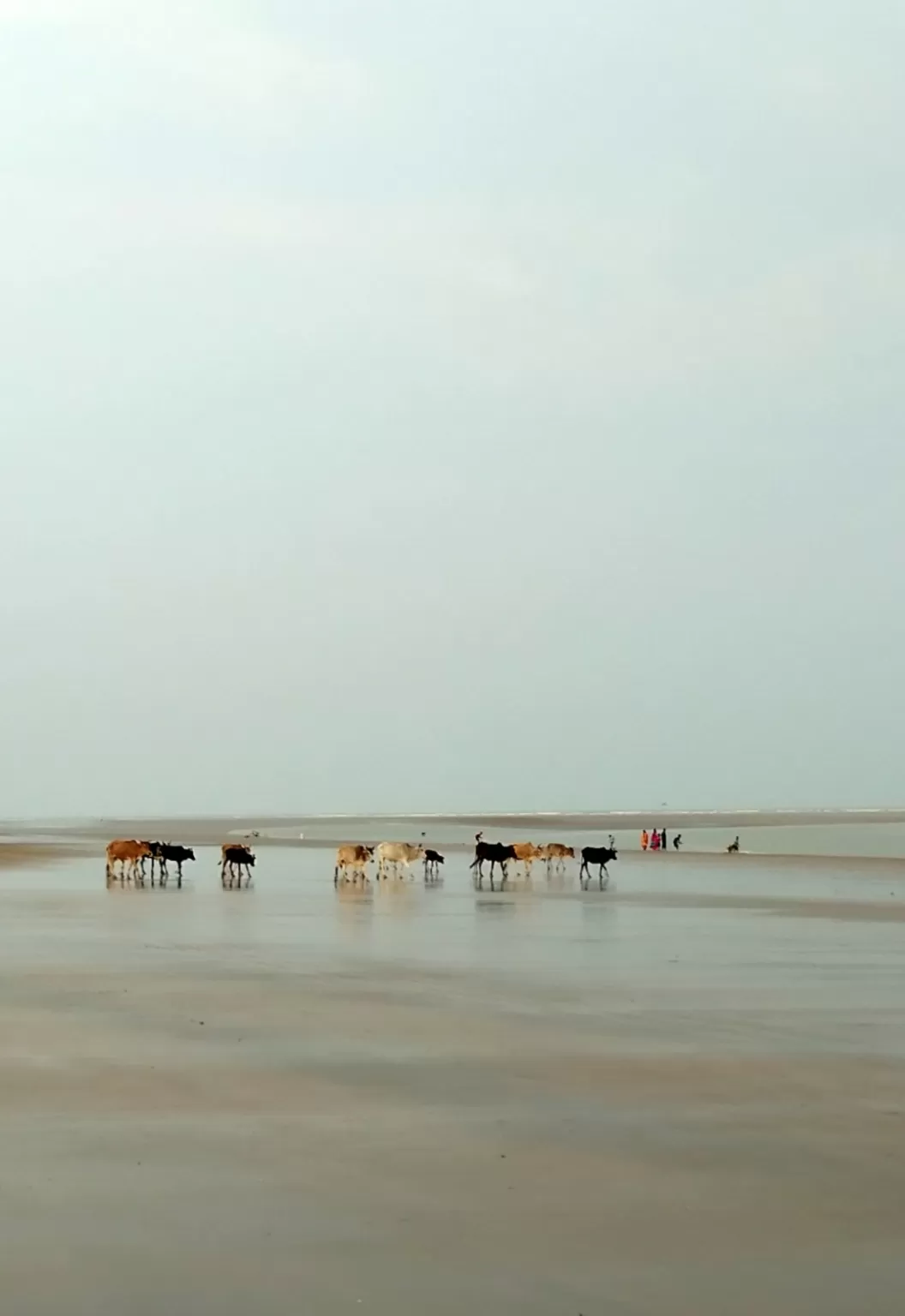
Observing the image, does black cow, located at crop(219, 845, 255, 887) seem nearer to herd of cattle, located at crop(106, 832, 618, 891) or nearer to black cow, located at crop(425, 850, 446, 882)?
herd of cattle, located at crop(106, 832, 618, 891)

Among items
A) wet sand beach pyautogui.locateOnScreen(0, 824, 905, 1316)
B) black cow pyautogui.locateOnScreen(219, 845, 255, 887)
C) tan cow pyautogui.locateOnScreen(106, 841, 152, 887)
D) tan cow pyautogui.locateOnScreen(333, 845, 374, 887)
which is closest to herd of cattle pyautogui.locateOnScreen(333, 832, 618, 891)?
tan cow pyautogui.locateOnScreen(333, 845, 374, 887)

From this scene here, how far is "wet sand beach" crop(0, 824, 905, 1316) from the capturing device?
600 cm

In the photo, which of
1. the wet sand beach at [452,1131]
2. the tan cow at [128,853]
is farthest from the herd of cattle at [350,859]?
the wet sand beach at [452,1131]

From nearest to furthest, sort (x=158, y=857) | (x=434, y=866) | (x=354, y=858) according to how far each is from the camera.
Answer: (x=354, y=858) → (x=158, y=857) → (x=434, y=866)

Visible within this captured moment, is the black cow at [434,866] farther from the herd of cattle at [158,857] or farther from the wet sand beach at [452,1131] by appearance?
the wet sand beach at [452,1131]

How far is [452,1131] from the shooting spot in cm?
859

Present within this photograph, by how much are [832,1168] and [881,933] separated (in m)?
14.9

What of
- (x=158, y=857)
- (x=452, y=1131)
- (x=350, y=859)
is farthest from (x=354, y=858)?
(x=452, y=1131)

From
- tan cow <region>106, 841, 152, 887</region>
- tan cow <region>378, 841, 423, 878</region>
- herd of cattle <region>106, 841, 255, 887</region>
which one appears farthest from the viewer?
tan cow <region>378, 841, 423, 878</region>

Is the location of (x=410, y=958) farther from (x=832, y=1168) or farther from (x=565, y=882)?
(x=565, y=882)

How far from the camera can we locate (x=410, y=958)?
61.3 feet

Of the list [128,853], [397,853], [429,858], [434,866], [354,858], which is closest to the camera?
[354,858]

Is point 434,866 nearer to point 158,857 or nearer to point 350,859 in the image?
point 350,859

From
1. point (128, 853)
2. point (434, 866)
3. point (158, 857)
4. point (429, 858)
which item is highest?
point (128, 853)
